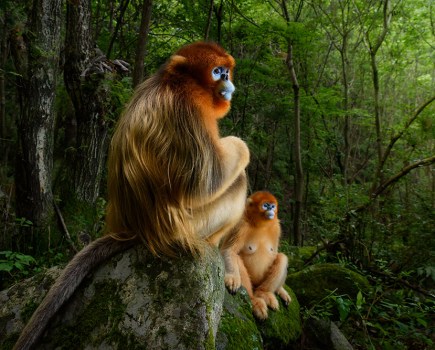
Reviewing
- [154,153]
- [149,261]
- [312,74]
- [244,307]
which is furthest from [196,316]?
[312,74]

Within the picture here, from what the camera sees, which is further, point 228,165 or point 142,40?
point 142,40

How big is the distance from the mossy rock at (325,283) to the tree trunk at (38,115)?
346 cm

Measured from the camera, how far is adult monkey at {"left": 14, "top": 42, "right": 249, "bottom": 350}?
249cm

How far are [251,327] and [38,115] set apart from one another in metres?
3.41

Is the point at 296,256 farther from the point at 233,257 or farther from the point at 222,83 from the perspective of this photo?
the point at 222,83

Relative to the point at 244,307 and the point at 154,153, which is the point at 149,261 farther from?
the point at 244,307

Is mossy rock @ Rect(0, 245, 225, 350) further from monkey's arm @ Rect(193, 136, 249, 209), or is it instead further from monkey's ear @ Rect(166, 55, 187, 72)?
monkey's ear @ Rect(166, 55, 187, 72)

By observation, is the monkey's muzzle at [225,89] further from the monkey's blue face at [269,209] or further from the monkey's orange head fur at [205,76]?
the monkey's blue face at [269,209]

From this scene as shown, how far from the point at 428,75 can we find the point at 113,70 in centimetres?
1473

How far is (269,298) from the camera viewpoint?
4137 millimetres

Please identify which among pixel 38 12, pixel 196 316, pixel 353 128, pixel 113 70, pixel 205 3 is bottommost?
pixel 353 128

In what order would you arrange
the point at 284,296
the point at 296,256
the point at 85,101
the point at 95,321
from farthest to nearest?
1. the point at 296,256
2. the point at 85,101
3. the point at 284,296
4. the point at 95,321

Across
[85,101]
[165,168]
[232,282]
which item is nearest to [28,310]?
[165,168]

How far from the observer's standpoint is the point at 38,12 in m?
4.63
